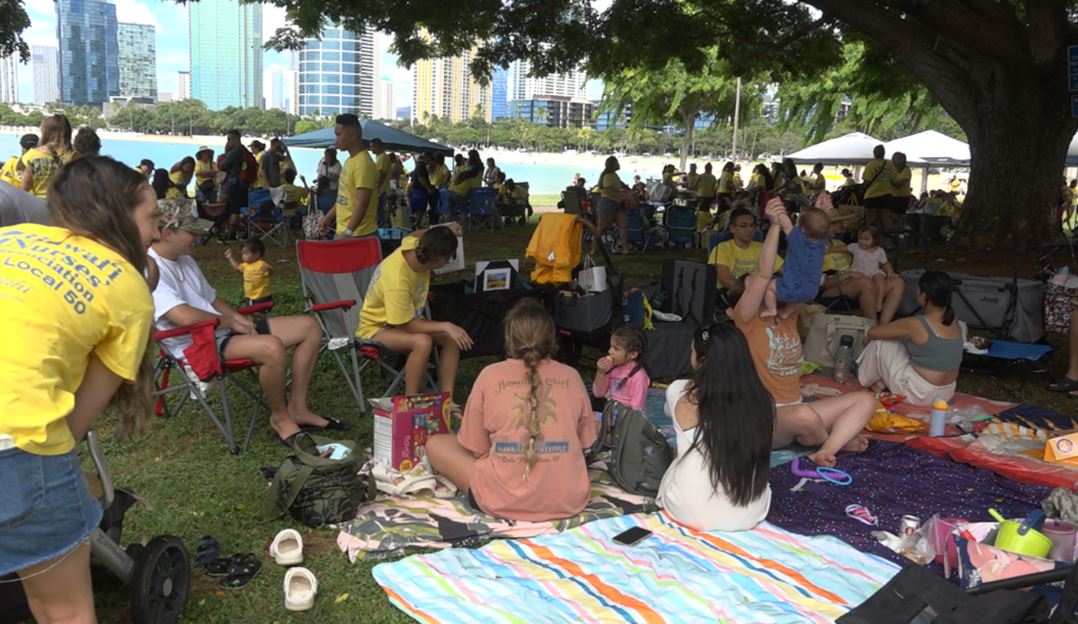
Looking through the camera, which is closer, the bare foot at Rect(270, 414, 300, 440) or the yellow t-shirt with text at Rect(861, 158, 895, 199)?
the bare foot at Rect(270, 414, 300, 440)

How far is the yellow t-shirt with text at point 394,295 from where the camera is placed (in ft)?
15.4

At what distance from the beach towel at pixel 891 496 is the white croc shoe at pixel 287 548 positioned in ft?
6.31

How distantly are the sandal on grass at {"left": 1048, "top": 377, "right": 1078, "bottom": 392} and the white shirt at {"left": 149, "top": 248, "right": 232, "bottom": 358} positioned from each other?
5.25 metres

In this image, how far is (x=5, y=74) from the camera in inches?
4872

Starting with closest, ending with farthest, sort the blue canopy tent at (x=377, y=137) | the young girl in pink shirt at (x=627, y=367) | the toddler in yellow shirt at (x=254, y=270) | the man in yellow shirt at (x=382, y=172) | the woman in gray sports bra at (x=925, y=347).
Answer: the young girl in pink shirt at (x=627, y=367), the woman in gray sports bra at (x=925, y=347), the toddler in yellow shirt at (x=254, y=270), the man in yellow shirt at (x=382, y=172), the blue canopy tent at (x=377, y=137)

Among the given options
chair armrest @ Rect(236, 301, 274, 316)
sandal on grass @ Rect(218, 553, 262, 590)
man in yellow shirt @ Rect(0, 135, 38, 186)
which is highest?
man in yellow shirt @ Rect(0, 135, 38, 186)

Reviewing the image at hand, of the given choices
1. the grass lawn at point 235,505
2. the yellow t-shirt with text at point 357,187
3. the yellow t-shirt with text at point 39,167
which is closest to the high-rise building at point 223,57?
the yellow t-shirt with text at point 39,167

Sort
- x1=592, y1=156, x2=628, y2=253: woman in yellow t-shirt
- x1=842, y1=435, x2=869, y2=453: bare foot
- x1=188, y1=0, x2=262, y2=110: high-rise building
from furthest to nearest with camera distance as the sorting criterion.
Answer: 1. x1=188, y1=0, x2=262, y2=110: high-rise building
2. x1=592, y1=156, x2=628, y2=253: woman in yellow t-shirt
3. x1=842, y1=435, x2=869, y2=453: bare foot

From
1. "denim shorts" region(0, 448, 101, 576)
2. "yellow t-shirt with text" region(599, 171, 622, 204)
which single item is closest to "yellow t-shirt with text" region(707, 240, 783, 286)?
"denim shorts" region(0, 448, 101, 576)

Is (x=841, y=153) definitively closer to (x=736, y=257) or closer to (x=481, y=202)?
(x=481, y=202)

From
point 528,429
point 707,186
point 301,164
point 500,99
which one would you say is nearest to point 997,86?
point 707,186

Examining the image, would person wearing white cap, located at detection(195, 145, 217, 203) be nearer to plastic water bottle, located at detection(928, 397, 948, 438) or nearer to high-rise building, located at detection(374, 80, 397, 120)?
plastic water bottle, located at detection(928, 397, 948, 438)

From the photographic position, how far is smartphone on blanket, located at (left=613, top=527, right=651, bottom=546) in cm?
335

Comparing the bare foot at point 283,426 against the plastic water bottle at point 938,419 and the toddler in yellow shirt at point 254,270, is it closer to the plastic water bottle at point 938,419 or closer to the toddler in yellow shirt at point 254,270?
the toddler in yellow shirt at point 254,270
